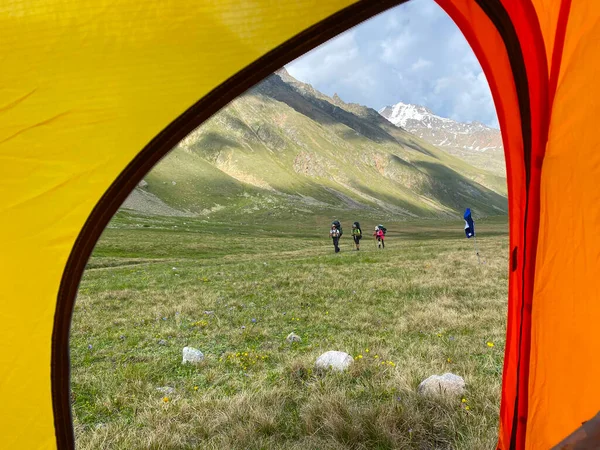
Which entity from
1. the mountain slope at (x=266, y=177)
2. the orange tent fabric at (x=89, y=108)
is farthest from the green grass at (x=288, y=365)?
the mountain slope at (x=266, y=177)

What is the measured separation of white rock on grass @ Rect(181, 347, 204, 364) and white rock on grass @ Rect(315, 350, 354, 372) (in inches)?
65.8

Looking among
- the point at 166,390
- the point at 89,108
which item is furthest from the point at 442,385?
the point at 89,108

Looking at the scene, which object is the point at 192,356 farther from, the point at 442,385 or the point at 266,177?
the point at 266,177

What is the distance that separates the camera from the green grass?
→ 2891 millimetres

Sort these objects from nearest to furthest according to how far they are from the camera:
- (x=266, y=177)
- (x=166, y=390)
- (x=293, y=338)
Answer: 1. (x=166, y=390)
2. (x=293, y=338)
3. (x=266, y=177)

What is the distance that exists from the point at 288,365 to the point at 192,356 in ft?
4.79

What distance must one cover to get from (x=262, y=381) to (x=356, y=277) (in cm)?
781

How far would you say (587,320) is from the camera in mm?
1982

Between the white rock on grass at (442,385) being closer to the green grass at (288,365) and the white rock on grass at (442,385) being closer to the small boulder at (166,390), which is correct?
the green grass at (288,365)

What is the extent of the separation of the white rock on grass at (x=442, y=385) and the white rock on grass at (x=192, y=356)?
2.88m

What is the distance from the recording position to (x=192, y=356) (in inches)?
194

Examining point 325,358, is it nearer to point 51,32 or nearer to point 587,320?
point 587,320

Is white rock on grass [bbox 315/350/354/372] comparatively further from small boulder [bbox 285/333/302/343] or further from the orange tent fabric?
the orange tent fabric

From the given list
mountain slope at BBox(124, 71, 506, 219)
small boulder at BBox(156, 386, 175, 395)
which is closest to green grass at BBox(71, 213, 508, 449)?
small boulder at BBox(156, 386, 175, 395)
